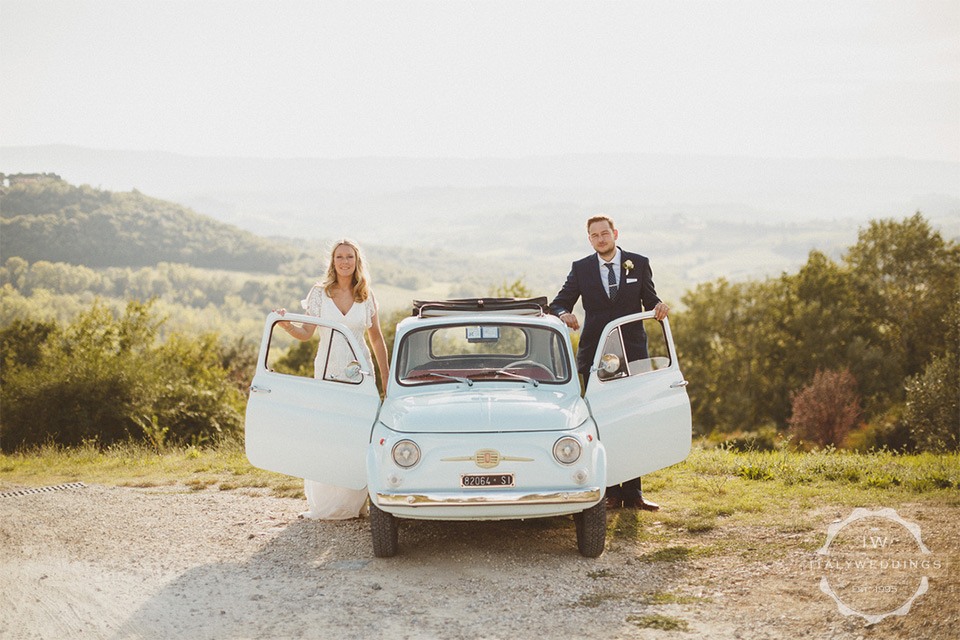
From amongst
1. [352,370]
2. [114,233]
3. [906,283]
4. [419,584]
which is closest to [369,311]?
[352,370]

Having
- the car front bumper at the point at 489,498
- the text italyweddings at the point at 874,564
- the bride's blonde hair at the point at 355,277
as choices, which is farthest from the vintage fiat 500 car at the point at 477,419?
the text italyweddings at the point at 874,564

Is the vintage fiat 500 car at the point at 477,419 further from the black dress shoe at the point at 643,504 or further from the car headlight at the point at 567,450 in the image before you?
the black dress shoe at the point at 643,504

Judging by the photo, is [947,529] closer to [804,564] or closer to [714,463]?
[804,564]

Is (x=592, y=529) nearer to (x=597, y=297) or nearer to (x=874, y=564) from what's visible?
(x=874, y=564)

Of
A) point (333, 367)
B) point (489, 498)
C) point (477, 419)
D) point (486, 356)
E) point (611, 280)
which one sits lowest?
point (489, 498)

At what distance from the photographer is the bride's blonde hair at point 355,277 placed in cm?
809

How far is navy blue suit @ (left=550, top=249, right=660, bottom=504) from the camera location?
7684 millimetres

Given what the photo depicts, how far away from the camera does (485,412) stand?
239 inches

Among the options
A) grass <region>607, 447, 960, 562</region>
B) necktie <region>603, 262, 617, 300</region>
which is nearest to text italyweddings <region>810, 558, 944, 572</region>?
grass <region>607, 447, 960, 562</region>

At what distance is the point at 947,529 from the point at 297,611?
532 centimetres

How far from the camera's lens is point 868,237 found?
56.0m

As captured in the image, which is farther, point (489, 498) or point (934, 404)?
point (934, 404)

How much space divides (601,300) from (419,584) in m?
3.34

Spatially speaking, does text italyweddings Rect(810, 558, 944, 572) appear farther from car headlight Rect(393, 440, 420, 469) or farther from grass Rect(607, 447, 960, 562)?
car headlight Rect(393, 440, 420, 469)
